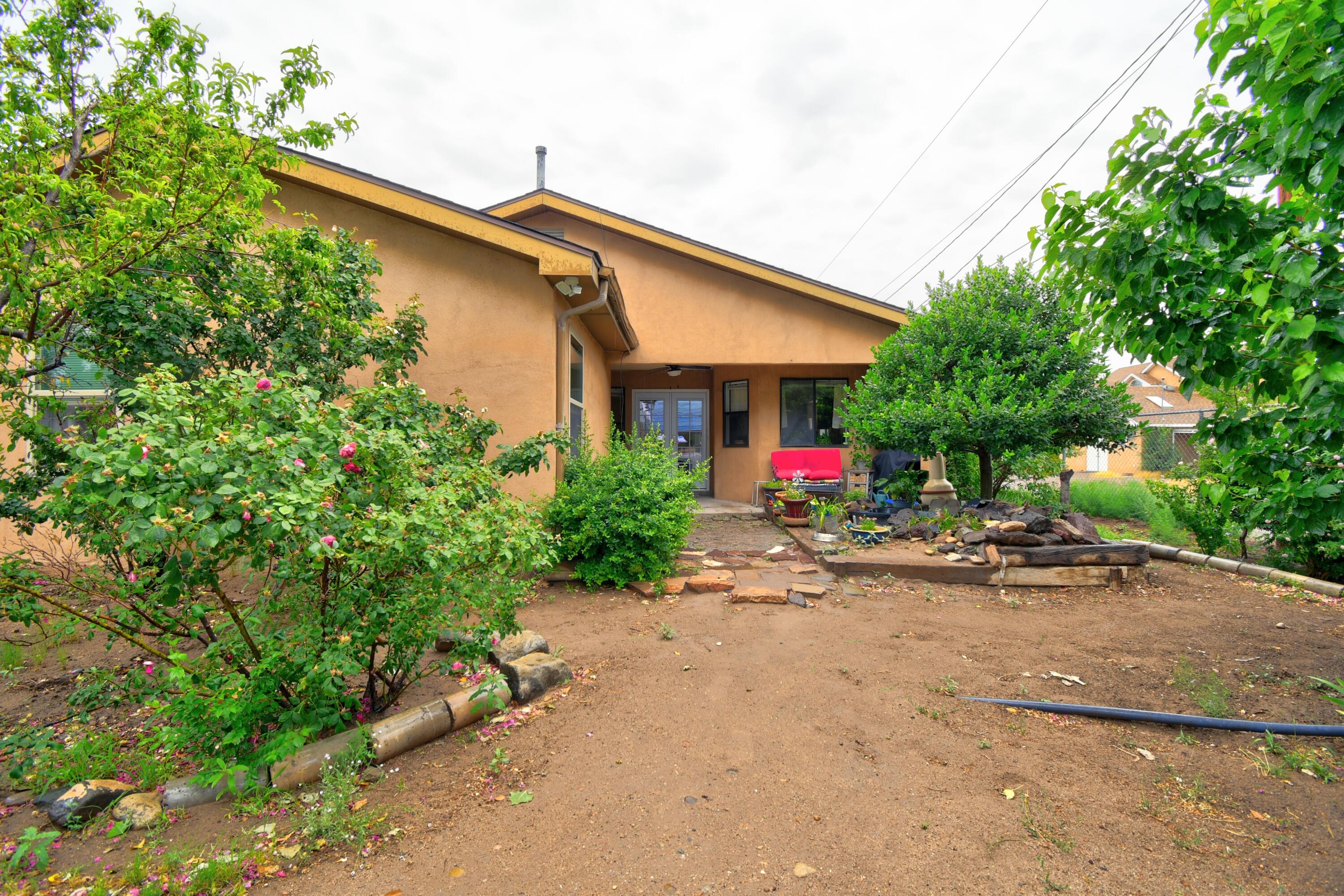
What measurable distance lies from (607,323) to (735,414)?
467 cm

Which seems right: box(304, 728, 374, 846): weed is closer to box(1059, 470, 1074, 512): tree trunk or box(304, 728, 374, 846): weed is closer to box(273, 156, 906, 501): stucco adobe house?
box(273, 156, 906, 501): stucco adobe house

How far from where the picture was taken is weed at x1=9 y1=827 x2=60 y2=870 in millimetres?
1979

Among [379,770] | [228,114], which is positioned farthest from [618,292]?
[379,770]

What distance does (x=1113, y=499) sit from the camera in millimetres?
9836

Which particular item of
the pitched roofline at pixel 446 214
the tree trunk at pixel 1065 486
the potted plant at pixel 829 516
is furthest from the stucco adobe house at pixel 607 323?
the tree trunk at pixel 1065 486

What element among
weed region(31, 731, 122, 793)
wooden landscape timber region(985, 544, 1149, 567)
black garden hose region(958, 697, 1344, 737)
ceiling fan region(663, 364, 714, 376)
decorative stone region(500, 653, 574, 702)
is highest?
ceiling fan region(663, 364, 714, 376)

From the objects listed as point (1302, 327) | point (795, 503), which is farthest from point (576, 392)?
point (1302, 327)

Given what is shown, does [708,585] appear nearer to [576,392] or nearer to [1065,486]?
[576,392]

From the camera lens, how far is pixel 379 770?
8.48ft

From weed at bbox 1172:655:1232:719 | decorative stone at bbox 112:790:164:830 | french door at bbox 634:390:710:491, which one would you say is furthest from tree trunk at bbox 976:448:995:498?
decorative stone at bbox 112:790:164:830

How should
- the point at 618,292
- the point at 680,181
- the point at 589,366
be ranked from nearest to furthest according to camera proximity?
the point at 618,292, the point at 589,366, the point at 680,181

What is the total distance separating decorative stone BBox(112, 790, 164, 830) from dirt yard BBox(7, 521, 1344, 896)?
0.12m

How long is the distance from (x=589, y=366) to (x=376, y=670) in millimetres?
5924

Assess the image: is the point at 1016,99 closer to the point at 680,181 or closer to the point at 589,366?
the point at 589,366
